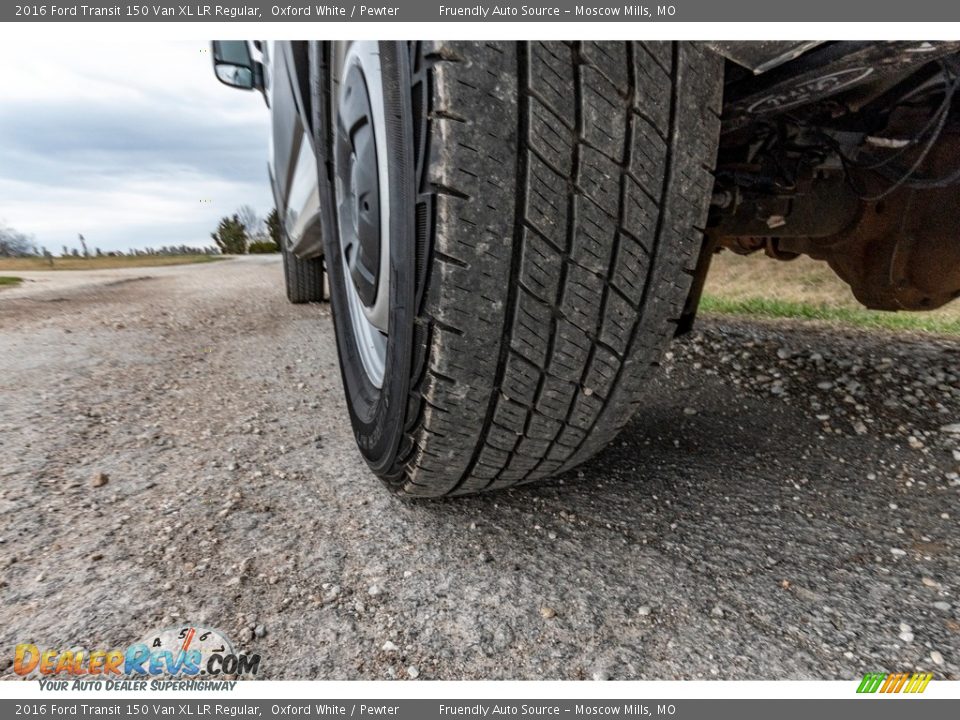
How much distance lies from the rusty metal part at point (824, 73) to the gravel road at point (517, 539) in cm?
77

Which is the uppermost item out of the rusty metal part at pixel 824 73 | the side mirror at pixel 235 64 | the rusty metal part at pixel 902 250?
the side mirror at pixel 235 64

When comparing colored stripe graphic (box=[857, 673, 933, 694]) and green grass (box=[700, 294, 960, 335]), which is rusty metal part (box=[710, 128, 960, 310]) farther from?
green grass (box=[700, 294, 960, 335])

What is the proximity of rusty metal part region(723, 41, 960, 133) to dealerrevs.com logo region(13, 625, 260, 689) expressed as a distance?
1.10m

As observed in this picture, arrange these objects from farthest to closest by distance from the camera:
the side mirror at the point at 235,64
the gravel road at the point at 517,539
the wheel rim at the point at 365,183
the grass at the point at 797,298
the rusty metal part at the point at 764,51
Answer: the grass at the point at 797,298, the side mirror at the point at 235,64, the wheel rim at the point at 365,183, the gravel road at the point at 517,539, the rusty metal part at the point at 764,51

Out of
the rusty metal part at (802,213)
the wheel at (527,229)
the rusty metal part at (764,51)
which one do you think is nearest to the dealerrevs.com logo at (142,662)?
the wheel at (527,229)

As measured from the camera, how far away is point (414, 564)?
3.35ft

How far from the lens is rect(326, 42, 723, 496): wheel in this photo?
2.39 feet

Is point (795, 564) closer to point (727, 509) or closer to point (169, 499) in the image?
point (727, 509)

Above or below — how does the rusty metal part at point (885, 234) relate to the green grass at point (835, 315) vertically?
above

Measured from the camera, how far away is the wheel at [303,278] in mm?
4109

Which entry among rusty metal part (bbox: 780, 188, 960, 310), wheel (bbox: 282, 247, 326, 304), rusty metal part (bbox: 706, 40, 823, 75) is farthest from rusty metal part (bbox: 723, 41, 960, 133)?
wheel (bbox: 282, 247, 326, 304)

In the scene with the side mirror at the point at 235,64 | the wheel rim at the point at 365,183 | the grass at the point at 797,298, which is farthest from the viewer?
the grass at the point at 797,298

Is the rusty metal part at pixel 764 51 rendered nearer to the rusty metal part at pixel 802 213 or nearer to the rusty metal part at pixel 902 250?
the rusty metal part at pixel 802 213

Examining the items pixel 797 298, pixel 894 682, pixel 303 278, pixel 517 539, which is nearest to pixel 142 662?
pixel 517 539
